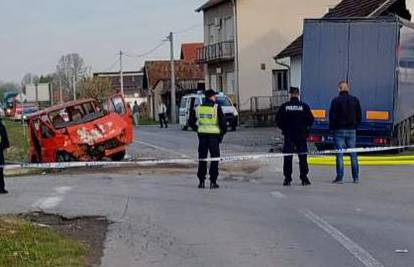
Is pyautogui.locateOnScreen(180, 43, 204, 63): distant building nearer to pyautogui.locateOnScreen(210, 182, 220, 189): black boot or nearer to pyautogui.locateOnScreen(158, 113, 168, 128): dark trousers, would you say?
pyautogui.locateOnScreen(158, 113, 168, 128): dark trousers

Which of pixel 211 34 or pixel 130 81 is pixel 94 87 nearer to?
pixel 211 34

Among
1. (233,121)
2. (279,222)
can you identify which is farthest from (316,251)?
(233,121)

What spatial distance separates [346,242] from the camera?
9.70 m

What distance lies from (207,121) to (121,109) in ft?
28.4

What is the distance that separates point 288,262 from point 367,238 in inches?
66.7

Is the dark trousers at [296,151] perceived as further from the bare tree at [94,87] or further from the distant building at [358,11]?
the bare tree at [94,87]

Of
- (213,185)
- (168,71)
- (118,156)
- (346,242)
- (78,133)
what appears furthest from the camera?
(168,71)

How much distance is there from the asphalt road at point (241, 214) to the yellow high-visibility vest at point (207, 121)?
112 cm

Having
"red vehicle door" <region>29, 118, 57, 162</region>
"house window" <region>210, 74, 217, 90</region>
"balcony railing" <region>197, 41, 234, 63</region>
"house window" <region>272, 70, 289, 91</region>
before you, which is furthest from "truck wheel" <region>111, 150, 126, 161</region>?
"house window" <region>210, 74, 217, 90</region>

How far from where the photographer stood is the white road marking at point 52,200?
13.8 meters

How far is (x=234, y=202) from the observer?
44.8 feet

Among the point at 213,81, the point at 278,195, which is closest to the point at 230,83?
the point at 213,81

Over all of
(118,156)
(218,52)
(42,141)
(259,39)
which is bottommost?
(118,156)

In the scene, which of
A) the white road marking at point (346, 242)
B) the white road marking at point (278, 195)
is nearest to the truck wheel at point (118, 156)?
the white road marking at point (278, 195)
